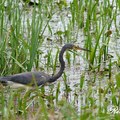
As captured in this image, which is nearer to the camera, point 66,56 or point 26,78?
point 26,78

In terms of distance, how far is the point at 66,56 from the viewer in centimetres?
716

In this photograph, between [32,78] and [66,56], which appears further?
[66,56]

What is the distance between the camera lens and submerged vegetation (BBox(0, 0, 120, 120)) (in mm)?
5803

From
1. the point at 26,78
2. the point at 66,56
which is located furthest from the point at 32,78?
the point at 66,56

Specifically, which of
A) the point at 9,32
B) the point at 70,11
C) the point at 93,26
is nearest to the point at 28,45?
the point at 9,32

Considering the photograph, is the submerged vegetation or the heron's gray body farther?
the heron's gray body

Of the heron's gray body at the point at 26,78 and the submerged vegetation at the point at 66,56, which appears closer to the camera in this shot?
the submerged vegetation at the point at 66,56

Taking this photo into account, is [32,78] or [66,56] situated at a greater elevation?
[66,56]

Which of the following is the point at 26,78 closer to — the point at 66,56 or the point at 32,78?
the point at 32,78

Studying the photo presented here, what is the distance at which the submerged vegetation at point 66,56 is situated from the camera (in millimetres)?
5803

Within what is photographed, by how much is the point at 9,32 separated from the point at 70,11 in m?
2.29

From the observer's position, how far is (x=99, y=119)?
4.39 m

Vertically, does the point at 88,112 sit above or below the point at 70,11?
below

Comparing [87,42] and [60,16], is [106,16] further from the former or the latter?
[87,42]
